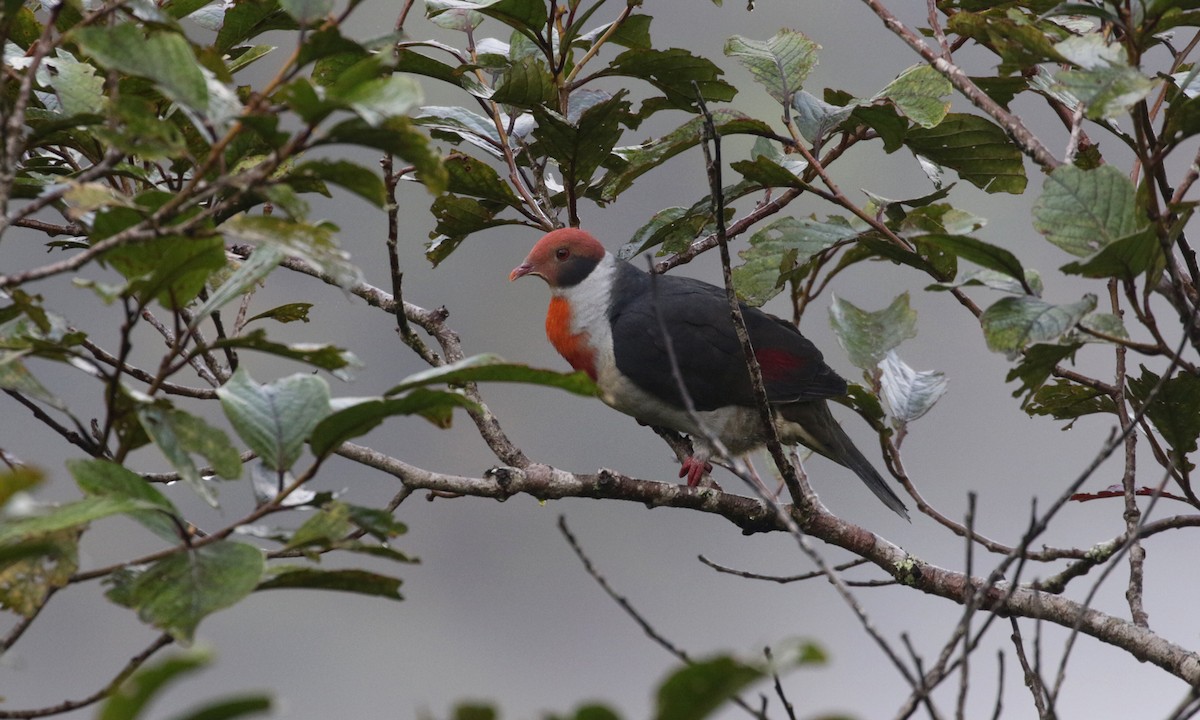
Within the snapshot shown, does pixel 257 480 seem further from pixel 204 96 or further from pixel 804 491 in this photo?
pixel 804 491

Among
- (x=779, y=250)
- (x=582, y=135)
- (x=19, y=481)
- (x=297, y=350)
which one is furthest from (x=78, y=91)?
(x=779, y=250)

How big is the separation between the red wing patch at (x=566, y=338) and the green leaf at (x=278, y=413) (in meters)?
1.79

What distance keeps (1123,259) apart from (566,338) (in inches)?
73.0

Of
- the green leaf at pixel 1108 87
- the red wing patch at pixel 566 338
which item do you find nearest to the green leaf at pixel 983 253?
the green leaf at pixel 1108 87

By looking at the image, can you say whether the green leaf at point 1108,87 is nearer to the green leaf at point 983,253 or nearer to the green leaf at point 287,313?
the green leaf at point 983,253

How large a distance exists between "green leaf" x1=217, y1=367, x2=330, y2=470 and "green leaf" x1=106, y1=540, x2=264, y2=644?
0.11 meters

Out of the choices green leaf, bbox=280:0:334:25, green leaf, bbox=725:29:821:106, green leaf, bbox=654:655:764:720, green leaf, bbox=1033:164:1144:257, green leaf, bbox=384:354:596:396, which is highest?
green leaf, bbox=725:29:821:106

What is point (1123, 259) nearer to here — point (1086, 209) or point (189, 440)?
point (1086, 209)

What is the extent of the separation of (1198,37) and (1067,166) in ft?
2.22

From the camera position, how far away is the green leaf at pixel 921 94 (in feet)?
5.63

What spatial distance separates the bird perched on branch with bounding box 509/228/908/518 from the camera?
2.60 meters

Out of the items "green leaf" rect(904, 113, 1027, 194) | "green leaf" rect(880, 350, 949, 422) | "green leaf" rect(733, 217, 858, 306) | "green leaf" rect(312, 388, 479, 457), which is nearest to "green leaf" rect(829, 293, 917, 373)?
"green leaf" rect(880, 350, 949, 422)

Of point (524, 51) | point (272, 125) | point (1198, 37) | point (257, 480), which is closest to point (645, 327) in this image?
point (524, 51)

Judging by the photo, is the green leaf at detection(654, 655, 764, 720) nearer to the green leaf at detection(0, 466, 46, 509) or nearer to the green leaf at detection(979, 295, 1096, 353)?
the green leaf at detection(0, 466, 46, 509)
